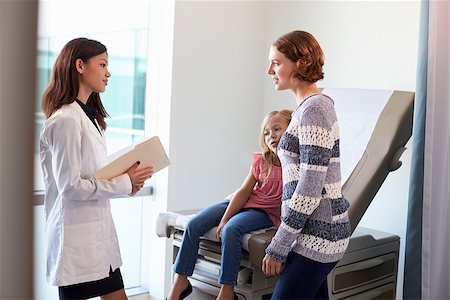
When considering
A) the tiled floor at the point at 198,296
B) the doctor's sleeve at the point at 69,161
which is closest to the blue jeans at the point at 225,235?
the tiled floor at the point at 198,296

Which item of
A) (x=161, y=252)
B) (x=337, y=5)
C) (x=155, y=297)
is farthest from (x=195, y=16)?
(x=155, y=297)

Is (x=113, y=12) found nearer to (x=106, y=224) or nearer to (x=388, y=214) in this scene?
(x=106, y=224)

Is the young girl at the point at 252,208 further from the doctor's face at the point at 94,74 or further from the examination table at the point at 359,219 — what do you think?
the doctor's face at the point at 94,74

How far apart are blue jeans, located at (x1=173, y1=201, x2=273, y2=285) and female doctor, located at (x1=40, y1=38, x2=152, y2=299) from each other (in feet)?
0.88

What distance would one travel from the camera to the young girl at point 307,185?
162 cm

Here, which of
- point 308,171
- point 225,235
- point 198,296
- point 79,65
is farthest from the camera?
point 198,296

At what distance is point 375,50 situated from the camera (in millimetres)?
2930

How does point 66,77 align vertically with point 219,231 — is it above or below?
above

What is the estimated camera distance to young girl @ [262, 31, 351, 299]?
1615mm

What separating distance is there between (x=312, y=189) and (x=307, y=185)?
0.06ft

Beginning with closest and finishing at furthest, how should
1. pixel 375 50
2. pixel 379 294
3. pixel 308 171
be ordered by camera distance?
1. pixel 308 171
2. pixel 379 294
3. pixel 375 50

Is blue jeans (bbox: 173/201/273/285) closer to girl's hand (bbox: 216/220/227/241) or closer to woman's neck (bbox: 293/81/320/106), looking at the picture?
girl's hand (bbox: 216/220/227/241)

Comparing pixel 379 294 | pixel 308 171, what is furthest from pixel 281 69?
pixel 379 294

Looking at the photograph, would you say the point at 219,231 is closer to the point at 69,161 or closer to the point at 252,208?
the point at 252,208
